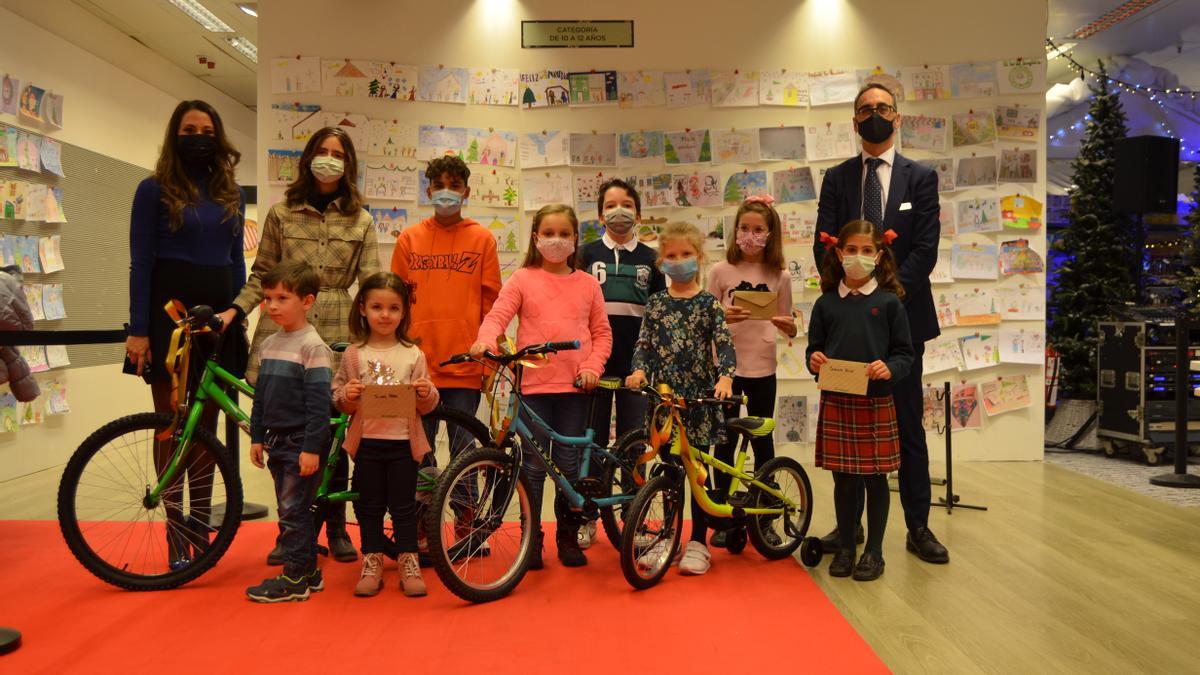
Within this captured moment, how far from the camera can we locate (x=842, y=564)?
3.39 metres

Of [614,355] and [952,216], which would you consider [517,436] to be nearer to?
[614,355]

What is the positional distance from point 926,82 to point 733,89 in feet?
4.07

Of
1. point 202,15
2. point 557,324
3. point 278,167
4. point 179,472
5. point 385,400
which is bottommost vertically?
point 179,472

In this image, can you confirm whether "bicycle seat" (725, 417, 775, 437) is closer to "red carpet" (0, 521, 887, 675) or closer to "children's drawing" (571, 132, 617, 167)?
"red carpet" (0, 521, 887, 675)

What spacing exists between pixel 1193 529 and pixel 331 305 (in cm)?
393

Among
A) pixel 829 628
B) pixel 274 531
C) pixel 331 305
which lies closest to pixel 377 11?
pixel 331 305

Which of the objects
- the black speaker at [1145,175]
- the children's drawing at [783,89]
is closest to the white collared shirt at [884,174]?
the children's drawing at [783,89]

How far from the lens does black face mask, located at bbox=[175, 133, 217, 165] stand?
11.1 ft

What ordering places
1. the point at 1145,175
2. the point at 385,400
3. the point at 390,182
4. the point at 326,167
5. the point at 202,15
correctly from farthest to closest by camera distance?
the point at 202,15 → the point at 1145,175 → the point at 390,182 → the point at 326,167 → the point at 385,400

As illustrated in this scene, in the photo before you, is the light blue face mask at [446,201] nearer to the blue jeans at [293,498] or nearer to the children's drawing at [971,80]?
the blue jeans at [293,498]

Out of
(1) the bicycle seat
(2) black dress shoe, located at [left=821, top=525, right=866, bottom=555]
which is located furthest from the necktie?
(2) black dress shoe, located at [left=821, top=525, right=866, bottom=555]

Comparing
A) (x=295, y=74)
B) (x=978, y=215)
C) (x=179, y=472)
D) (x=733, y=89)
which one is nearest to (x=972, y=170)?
(x=978, y=215)

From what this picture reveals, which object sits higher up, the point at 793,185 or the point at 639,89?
the point at 639,89

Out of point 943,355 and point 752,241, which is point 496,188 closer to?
point 752,241
